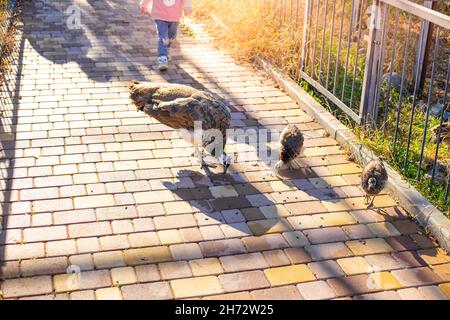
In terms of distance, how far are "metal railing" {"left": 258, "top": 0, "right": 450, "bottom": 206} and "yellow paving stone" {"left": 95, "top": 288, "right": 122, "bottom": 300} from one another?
277 cm

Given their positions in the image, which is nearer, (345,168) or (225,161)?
(225,161)

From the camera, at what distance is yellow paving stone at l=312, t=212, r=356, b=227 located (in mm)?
5246

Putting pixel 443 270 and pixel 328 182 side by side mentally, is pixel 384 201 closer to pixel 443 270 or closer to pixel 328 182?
pixel 328 182

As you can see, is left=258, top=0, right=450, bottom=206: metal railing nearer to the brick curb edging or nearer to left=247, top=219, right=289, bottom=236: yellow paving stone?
the brick curb edging

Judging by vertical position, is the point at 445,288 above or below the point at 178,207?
below

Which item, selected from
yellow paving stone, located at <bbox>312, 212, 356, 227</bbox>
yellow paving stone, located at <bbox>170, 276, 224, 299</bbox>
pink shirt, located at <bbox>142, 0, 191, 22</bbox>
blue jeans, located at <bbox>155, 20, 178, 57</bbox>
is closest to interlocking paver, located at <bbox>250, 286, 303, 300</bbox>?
yellow paving stone, located at <bbox>170, 276, 224, 299</bbox>

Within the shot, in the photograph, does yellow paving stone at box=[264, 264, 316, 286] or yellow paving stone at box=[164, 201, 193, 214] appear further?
yellow paving stone at box=[164, 201, 193, 214]

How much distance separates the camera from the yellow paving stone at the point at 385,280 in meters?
4.48

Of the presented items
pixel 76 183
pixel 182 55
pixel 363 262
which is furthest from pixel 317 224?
pixel 182 55

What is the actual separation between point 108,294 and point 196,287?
587mm

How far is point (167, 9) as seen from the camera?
8766mm

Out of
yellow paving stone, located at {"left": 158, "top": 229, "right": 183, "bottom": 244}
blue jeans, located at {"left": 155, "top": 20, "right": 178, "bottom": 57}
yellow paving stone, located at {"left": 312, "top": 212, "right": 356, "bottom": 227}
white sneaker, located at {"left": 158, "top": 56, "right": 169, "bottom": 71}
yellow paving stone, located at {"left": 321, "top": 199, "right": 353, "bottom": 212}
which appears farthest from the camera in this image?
blue jeans, located at {"left": 155, "top": 20, "right": 178, "bottom": 57}

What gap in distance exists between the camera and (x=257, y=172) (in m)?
6.07

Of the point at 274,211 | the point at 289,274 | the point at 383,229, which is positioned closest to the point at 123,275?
the point at 289,274
